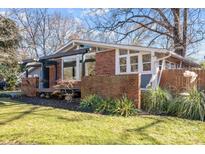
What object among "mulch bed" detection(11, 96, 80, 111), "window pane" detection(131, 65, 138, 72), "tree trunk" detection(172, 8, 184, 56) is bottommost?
"mulch bed" detection(11, 96, 80, 111)

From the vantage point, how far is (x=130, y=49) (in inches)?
A: 556

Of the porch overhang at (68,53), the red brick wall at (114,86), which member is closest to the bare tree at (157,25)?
the porch overhang at (68,53)

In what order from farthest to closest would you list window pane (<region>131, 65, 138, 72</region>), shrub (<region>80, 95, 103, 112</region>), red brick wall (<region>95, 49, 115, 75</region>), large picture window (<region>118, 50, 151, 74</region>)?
1. red brick wall (<region>95, 49, 115, 75</region>)
2. window pane (<region>131, 65, 138, 72</region>)
3. large picture window (<region>118, 50, 151, 74</region>)
4. shrub (<region>80, 95, 103, 112</region>)

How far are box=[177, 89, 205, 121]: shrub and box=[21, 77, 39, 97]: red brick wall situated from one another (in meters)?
10.3

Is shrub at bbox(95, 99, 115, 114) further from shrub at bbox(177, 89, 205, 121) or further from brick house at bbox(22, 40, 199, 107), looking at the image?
shrub at bbox(177, 89, 205, 121)

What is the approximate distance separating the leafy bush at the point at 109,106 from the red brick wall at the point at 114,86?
265mm

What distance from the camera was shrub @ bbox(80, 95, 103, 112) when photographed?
1006 centimetres

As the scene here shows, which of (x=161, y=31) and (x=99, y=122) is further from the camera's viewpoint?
(x=161, y=31)

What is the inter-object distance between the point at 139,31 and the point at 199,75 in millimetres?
10284

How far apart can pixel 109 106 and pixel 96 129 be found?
2.81m

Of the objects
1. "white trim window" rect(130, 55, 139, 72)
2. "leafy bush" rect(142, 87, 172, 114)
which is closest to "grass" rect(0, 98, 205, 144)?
"leafy bush" rect(142, 87, 172, 114)
